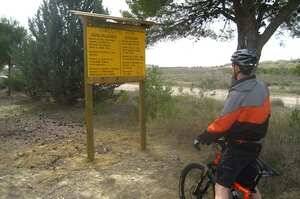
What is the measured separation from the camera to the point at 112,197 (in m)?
6.61

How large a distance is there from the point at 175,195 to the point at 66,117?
24.9 feet

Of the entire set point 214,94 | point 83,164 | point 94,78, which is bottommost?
point 83,164

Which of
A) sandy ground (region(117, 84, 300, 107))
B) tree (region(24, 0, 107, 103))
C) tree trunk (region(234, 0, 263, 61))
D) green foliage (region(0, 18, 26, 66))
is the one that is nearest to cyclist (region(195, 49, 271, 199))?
tree trunk (region(234, 0, 263, 61))

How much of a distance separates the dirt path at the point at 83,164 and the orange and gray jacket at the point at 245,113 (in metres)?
2.27

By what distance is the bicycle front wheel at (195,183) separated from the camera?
18.2ft

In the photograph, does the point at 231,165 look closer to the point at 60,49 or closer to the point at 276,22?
the point at 276,22

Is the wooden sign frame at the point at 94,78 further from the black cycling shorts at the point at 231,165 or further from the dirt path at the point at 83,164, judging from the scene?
the black cycling shorts at the point at 231,165

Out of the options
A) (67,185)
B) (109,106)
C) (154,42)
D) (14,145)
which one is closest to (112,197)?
(67,185)

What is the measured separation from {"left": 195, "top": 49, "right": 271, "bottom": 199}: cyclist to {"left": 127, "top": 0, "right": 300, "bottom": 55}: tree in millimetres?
4828

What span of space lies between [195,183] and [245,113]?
63.1 inches

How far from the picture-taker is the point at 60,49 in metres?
14.6

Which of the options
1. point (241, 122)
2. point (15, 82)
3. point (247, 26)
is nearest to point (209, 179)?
point (241, 122)

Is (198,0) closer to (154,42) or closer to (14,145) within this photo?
(154,42)

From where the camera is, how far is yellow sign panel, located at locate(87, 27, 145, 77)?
8031mm
